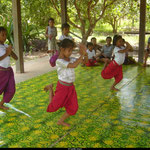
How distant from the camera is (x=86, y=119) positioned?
305 centimetres

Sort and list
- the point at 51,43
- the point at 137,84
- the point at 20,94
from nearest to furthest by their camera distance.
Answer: the point at 20,94 → the point at 137,84 → the point at 51,43

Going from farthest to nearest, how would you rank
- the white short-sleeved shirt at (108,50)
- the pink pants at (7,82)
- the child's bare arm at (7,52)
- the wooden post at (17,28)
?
the white short-sleeved shirt at (108,50) → the wooden post at (17,28) → the pink pants at (7,82) → the child's bare arm at (7,52)

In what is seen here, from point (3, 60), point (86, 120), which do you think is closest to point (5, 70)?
point (3, 60)

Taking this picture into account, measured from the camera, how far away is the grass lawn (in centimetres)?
246

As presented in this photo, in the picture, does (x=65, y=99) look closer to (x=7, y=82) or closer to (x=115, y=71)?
(x=7, y=82)

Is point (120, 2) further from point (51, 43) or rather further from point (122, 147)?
point (122, 147)

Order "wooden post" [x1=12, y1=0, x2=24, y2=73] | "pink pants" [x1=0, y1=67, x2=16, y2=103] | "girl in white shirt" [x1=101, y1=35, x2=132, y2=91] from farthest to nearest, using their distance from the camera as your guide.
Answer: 1. "wooden post" [x1=12, y1=0, x2=24, y2=73]
2. "girl in white shirt" [x1=101, y1=35, x2=132, y2=91]
3. "pink pants" [x1=0, y1=67, x2=16, y2=103]

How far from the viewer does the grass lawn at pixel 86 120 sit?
2.46m

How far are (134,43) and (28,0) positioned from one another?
7363mm

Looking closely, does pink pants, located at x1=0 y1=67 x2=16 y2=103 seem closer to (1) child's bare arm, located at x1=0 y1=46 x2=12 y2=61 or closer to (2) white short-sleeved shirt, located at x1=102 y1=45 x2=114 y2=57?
(1) child's bare arm, located at x1=0 y1=46 x2=12 y2=61

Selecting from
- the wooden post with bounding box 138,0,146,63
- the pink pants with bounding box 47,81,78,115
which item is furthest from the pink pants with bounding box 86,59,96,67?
the pink pants with bounding box 47,81,78,115

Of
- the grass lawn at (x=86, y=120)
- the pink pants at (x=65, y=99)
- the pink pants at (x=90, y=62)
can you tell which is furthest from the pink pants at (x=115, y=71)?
the pink pants at (x=90, y=62)

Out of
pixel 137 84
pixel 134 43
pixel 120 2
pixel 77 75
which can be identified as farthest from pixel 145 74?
pixel 134 43

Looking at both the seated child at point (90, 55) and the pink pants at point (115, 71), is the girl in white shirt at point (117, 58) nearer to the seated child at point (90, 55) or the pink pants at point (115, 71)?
the pink pants at point (115, 71)
